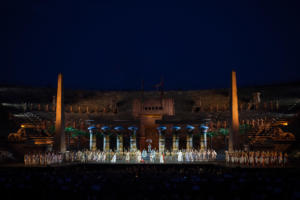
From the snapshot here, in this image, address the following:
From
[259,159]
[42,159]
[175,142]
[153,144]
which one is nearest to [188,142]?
[175,142]

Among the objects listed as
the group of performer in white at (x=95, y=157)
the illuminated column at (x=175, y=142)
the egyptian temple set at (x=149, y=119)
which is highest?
the egyptian temple set at (x=149, y=119)

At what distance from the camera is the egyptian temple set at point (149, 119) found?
2333cm

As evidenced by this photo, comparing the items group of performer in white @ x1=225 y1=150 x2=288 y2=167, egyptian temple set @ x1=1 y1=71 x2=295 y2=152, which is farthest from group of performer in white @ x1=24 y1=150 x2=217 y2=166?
group of performer in white @ x1=225 y1=150 x2=288 y2=167

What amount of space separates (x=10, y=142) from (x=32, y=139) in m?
2.40

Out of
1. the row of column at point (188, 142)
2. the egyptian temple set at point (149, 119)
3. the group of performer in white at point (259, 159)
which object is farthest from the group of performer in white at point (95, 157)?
the row of column at point (188, 142)

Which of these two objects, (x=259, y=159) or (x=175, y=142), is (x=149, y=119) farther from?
(x=259, y=159)

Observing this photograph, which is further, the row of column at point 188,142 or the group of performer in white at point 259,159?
the row of column at point 188,142

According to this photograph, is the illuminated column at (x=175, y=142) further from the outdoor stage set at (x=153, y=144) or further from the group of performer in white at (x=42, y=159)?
the group of performer in white at (x=42, y=159)

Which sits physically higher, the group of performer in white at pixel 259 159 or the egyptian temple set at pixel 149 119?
the egyptian temple set at pixel 149 119

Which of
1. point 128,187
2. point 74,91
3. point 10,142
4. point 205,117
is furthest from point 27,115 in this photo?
point 128,187

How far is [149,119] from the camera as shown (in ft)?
108

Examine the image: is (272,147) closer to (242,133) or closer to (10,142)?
(242,133)

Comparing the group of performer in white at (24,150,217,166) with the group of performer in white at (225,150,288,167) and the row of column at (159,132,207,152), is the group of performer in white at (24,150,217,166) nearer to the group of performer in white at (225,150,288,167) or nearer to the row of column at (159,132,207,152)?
the group of performer in white at (225,150,288,167)

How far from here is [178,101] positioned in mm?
43125
